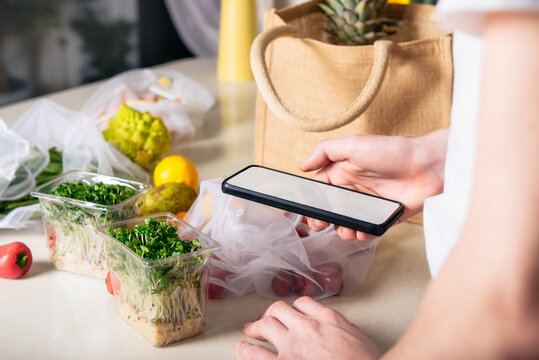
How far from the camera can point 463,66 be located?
472mm

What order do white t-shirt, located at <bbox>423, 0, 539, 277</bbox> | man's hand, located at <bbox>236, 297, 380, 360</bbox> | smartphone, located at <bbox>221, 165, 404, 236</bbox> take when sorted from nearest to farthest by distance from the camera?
white t-shirt, located at <bbox>423, 0, 539, 277</bbox>
man's hand, located at <bbox>236, 297, 380, 360</bbox>
smartphone, located at <bbox>221, 165, 404, 236</bbox>

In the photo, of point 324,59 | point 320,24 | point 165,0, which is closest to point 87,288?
point 324,59

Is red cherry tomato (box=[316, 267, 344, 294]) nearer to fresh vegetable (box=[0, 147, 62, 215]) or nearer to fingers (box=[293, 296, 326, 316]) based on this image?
fingers (box=[293, 296, 326, 316])

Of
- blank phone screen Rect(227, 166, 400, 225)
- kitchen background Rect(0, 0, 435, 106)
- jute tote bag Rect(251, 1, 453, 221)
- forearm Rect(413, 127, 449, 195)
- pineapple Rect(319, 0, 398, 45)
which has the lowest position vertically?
kitchen background Rect(0, 0, 435, 106)

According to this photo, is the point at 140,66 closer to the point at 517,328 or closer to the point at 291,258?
the point at 291,258

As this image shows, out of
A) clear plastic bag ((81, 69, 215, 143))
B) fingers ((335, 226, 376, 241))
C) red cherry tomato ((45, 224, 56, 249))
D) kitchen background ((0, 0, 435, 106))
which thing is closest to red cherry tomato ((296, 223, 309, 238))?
fingers ((335, 226, 376, 241))

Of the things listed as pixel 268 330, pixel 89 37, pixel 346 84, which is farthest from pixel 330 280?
pixel 89 37

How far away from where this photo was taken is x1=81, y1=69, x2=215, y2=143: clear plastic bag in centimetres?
130

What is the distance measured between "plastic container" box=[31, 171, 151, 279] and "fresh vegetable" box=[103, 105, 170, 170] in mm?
293

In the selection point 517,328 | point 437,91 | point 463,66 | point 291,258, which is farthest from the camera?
point 437,91

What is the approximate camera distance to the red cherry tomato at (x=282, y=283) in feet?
2.53

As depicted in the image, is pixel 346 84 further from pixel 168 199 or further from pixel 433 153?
pixel 168 199

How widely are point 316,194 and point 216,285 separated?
0.17 m

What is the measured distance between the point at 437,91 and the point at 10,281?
68 centimetres
